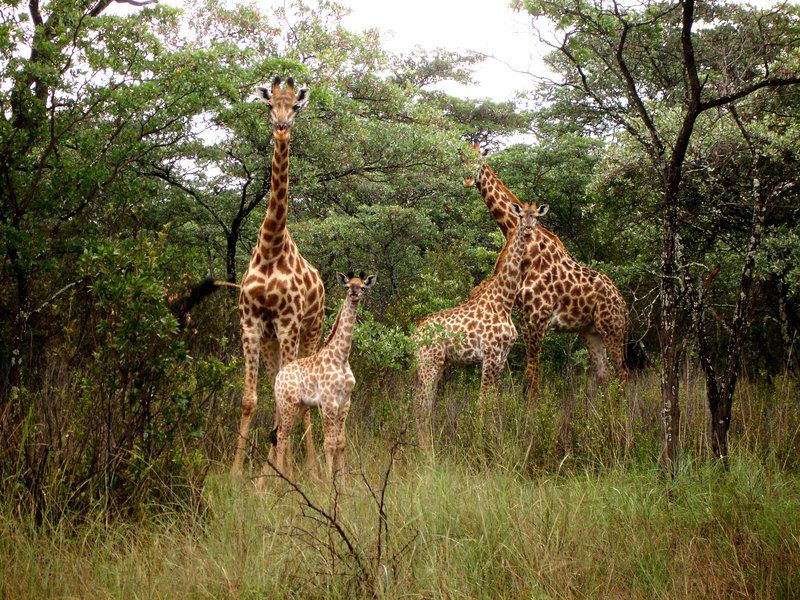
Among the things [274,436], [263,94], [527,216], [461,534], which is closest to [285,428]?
[274,436]

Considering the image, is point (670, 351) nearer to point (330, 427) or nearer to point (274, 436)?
point (330, 427)

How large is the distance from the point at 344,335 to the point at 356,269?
7.79 m

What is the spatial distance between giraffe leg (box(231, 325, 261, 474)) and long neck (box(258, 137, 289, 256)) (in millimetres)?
732

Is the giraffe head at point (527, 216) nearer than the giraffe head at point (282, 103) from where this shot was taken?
No

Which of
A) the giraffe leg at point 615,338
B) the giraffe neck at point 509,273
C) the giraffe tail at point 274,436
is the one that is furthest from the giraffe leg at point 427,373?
the giraffe leg at point 615,338

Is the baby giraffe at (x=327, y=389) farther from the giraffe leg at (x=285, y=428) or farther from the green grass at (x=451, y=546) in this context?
the green grass at (x=451, y=546)

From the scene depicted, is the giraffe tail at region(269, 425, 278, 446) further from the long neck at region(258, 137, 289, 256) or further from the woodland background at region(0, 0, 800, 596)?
the long neck at region(258, 137, 289, 256)

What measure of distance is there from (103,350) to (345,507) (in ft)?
6.36

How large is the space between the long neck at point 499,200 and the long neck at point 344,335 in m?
4.40

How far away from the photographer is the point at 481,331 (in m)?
8.68

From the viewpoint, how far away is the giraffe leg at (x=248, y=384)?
22.0 ft

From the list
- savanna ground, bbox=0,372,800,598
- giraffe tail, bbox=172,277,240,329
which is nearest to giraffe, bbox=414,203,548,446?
savanna ground, bbox=0,372,800,598

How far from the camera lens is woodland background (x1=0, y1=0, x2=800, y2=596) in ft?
16.6

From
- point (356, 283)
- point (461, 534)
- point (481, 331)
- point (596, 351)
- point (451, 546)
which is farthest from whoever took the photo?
point (596, 351)
